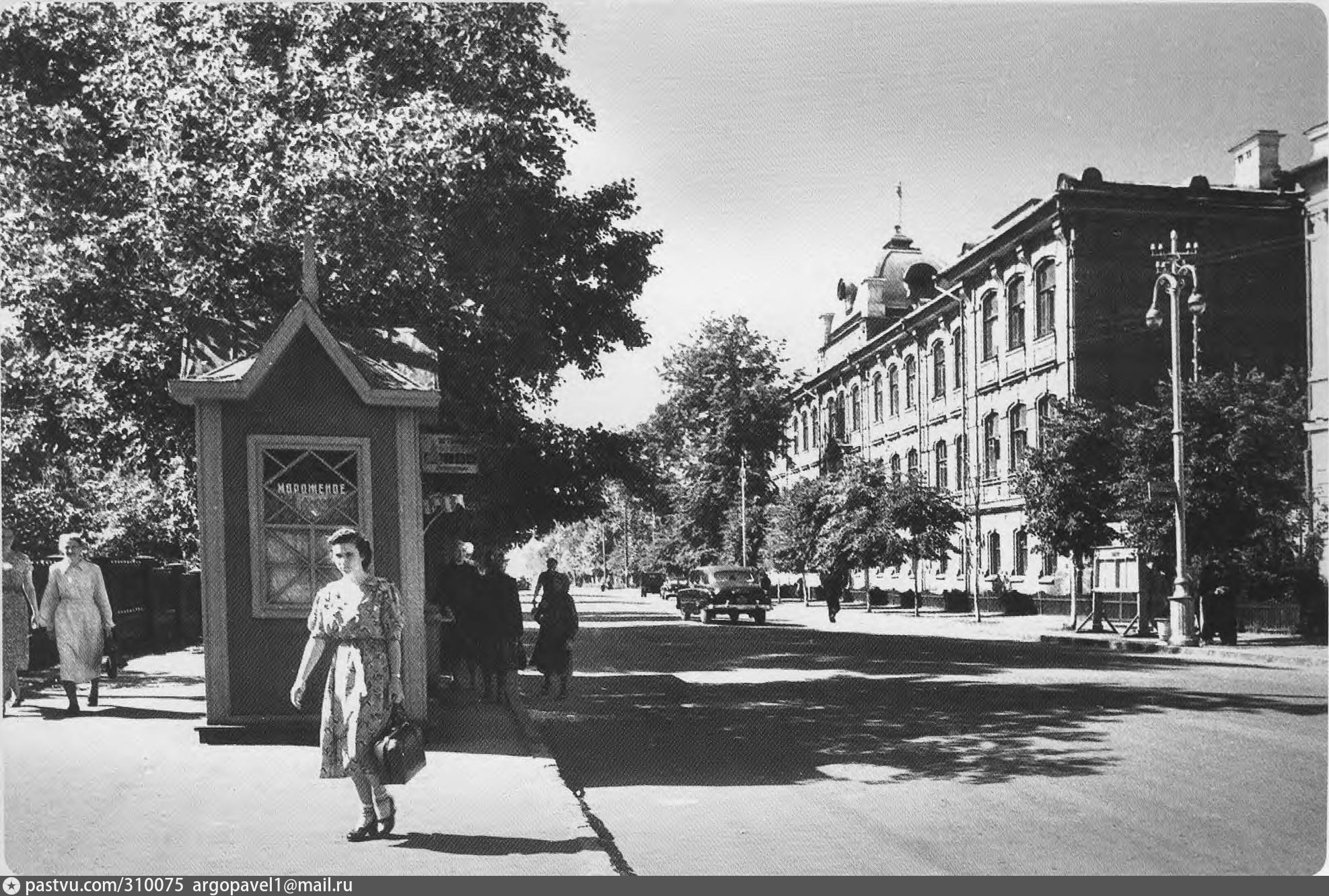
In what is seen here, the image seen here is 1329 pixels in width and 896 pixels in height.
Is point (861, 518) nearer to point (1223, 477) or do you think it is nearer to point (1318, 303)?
point (1223, 477)

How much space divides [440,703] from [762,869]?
7693 millimetres

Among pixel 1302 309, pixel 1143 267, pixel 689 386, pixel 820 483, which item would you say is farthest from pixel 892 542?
pixel 1302 309

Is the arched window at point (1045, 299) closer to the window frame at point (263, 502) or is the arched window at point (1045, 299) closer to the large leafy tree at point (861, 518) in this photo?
the large leafy tree at point (861, 518)

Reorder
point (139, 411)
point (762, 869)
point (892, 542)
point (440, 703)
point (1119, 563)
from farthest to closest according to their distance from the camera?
1. point (892, 542)
2. point (1119, 563)
3. point (440, 703)
4. point (139, 411)
5. point (762, 869)

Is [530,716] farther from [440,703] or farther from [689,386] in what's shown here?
[689,386]

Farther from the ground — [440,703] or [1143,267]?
[1143,267]

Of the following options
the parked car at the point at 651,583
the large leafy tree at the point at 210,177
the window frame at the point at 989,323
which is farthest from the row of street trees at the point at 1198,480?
the parked car at the point at 651,583

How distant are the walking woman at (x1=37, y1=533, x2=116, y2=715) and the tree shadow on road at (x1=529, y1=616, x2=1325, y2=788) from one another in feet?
14.2

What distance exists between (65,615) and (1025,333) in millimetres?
23431

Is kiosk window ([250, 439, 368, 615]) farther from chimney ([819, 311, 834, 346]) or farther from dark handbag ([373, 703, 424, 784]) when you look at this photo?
chimney ([819, 311, 834, 346])

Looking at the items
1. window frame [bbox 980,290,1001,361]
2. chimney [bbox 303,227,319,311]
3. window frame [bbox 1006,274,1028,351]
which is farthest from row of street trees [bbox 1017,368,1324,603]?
chimney [bbox 303,227,319,311]

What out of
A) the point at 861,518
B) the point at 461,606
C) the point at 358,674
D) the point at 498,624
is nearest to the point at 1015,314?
the point at 861,518

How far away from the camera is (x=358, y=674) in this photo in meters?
6.88

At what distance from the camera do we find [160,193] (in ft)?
36.9
